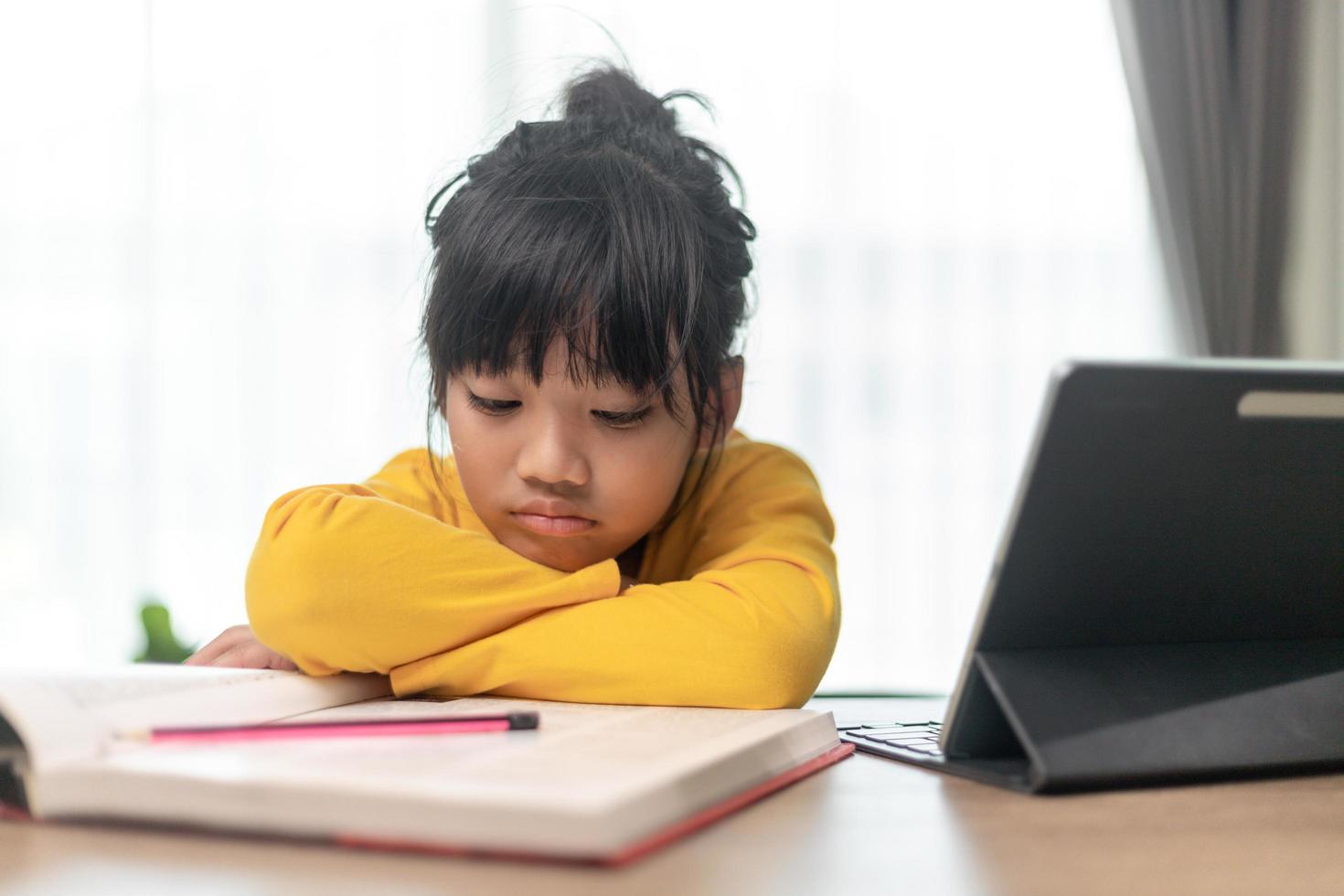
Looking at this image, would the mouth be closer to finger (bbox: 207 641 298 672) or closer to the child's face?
the child's face

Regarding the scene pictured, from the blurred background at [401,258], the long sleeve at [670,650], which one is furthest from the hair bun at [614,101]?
the blurred background at [401,258]

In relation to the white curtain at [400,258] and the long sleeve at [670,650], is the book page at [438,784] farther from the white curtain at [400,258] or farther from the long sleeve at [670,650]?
the white curtain at [400,258]

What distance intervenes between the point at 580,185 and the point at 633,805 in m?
0.63

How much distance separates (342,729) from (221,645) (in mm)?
403

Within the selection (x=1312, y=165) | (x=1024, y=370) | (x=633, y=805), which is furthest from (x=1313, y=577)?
(x=1312, y=165)

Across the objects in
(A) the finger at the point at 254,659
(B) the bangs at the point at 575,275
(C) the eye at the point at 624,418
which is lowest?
(A) the finger at the point at 254,659

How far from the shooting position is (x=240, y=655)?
2.70 ft

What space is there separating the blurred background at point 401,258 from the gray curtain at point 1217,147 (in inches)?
2.7

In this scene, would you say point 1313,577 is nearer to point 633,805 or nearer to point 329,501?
point 633,805

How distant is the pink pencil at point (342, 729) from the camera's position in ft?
1.57

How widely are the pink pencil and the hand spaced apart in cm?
32

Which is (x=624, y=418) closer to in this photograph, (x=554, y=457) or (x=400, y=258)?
(x=554, y=457)

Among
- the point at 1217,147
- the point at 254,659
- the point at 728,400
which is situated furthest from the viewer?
the point at 1217,147

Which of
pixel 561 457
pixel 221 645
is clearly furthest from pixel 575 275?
pixel 221 645
